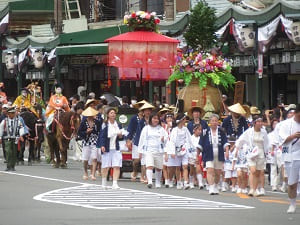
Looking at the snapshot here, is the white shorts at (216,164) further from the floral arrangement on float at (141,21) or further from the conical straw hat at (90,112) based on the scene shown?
the floral arrangement on float at (141,21)

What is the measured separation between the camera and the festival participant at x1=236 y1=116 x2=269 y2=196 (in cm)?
2252

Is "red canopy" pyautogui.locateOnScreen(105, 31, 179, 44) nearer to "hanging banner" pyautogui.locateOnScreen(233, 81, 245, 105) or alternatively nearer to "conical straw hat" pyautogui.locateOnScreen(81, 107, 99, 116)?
"hanging banner" pyautogui.locateOnScreen(233, 81, 245, 105)

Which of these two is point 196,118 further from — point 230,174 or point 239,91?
point 239,91

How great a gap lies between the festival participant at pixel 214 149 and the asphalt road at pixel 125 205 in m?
0.48

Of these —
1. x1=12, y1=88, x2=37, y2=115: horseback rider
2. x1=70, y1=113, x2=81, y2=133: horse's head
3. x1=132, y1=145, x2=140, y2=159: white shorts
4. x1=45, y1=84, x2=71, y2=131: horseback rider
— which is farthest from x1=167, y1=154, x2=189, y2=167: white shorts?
x1=12, y1=88, x2=37, y2=115: horseback rider

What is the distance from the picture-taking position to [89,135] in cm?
2722

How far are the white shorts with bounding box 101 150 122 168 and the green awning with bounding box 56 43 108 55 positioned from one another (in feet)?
55.5

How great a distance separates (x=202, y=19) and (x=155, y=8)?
18.3 metres

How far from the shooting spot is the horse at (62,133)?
31641 millimetres

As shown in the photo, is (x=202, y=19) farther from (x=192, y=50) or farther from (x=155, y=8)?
(x=155, y=8)

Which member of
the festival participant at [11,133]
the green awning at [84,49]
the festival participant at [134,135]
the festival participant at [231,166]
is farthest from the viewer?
the green awning at [84,49]

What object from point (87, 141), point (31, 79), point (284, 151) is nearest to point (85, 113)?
point (87, 141)

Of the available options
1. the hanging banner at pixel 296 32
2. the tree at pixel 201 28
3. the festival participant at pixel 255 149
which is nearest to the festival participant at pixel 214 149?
the festival participant at pixel 255 149

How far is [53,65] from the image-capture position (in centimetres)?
4662
